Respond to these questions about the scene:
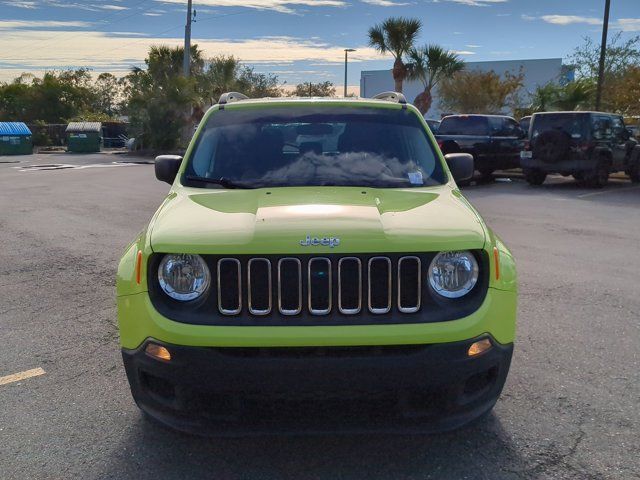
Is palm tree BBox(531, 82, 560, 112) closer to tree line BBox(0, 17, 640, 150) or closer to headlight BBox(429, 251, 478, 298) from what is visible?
tree line BBox(0, 17, 640, 150)

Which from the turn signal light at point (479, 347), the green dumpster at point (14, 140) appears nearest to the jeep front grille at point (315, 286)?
the turn signal light at point (479, 347)

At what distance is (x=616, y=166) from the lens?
17469mm

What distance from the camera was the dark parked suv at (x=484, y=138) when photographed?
1802 centimetres

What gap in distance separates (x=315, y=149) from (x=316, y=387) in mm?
1974

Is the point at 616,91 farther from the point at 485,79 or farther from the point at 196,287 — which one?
the point at 196,287

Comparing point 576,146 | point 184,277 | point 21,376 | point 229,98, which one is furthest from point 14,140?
point 184,277

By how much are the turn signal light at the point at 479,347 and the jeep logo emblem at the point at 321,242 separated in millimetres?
743

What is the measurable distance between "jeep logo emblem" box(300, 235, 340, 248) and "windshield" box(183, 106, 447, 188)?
1.12 m

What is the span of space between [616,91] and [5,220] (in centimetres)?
1987

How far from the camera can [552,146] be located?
16484 mm

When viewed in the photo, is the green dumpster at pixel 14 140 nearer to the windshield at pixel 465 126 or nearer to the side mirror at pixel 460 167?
the windshield at pixel 465 126

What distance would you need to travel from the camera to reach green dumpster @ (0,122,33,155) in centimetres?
3859

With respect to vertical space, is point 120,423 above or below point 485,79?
below

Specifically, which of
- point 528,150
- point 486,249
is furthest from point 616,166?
point 486,249
